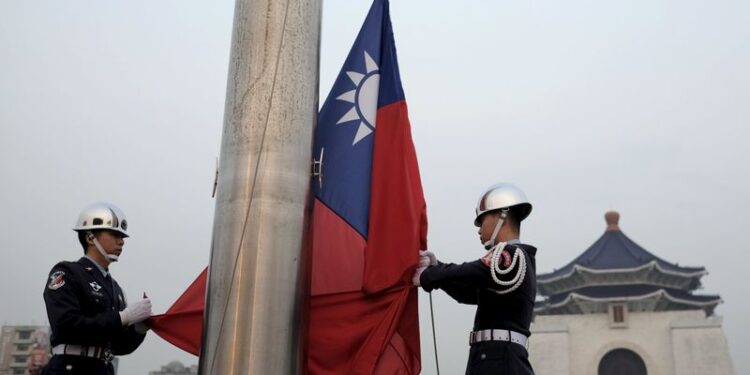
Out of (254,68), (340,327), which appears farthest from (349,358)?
(254,68)

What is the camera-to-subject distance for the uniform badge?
3924mm

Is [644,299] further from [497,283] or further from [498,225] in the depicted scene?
[497,283]

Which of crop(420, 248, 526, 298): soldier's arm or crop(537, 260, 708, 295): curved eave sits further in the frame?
crop(537, 260, 708, 295): curved eave

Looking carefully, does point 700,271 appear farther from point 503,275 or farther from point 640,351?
point 503,275

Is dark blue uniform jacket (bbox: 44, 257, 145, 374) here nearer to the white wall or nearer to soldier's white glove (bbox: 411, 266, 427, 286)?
soldier's white glove (bbox: 411, 266, 427, 286)

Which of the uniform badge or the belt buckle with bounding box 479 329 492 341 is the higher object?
the uniform badge

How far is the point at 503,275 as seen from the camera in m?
3.59

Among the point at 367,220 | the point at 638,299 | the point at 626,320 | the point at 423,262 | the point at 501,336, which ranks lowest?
the point at 501,336

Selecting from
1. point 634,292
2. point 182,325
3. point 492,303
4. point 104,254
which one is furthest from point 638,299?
point 104,254

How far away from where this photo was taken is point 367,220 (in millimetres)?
4309

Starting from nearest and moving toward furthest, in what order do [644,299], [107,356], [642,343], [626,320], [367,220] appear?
[107,356] → [367,220] → [642,343] → [626,320] → [644,299]

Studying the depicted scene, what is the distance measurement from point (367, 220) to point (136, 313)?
134cm

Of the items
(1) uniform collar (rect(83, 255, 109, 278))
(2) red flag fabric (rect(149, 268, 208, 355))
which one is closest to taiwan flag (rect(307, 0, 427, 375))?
(2) red flag fabric (rect(149, 268, 208, 355))

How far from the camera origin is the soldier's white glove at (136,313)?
156 inches
